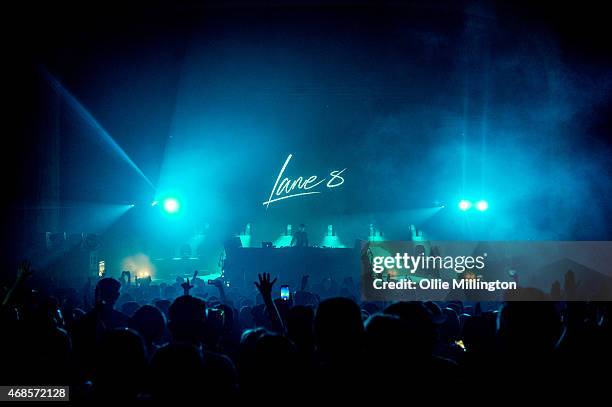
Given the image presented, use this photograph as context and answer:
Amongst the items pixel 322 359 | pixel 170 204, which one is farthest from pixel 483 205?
pixel 322 359

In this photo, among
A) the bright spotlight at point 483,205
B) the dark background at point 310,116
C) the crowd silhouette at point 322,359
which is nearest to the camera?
the crowd silhouette at point 322,359

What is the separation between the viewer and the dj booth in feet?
53.0

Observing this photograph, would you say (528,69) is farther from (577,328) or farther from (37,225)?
(37,225)

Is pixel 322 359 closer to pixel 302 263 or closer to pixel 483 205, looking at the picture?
pixel 302 263

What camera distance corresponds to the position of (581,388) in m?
2.49

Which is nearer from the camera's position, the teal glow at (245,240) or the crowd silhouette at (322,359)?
the crowd silhouette at (322,359)

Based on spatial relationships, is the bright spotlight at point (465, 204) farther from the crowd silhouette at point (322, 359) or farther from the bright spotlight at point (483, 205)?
the crowd silhouette at point (322, 359)

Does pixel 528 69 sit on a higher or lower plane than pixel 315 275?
higher

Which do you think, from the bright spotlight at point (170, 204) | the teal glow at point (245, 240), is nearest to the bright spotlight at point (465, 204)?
the teal glow at point (245, 240)

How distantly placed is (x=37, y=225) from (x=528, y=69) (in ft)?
64.0

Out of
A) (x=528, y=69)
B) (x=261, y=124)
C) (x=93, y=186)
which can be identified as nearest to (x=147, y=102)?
(x=93, y=186)

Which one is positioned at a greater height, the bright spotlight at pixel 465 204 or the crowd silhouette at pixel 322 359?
the bright spotlight at pixel 465 204

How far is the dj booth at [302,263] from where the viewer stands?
1614 centimetres

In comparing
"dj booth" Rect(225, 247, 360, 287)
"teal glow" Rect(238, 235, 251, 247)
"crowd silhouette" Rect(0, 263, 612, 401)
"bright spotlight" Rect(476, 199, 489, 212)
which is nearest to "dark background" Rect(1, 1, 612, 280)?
"bright spotlight" Rect(476, 199, 489, 212)
